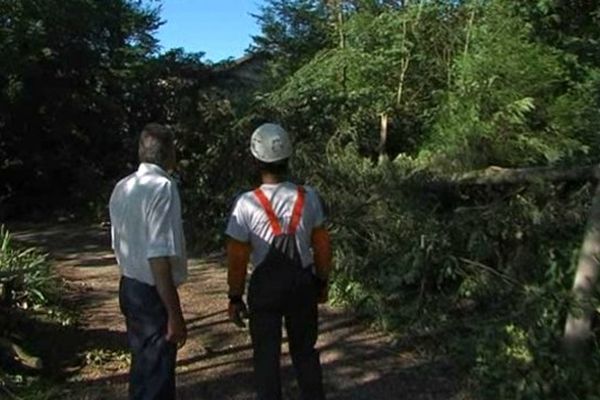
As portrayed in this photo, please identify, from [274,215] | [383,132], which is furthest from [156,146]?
[383,132]

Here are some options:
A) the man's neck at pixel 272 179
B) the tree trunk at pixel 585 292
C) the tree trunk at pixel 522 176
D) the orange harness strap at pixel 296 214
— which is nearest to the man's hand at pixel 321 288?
the orange harness strap at pixel 296 214

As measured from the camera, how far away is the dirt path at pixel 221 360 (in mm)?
5910

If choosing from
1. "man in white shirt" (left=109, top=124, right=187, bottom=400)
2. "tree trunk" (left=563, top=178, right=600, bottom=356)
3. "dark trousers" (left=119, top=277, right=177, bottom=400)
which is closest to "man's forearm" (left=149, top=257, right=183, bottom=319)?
"man in white shirt" (left=109, top=124, right=187, bottom=400)

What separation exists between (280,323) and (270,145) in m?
0.91

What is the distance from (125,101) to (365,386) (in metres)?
16.7

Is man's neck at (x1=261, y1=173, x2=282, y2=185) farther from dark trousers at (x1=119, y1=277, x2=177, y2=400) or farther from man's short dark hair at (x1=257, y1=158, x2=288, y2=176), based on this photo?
dark trousers at (x1=119, y1=277, x2=177, y2=400)

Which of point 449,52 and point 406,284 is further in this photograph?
point 449,52

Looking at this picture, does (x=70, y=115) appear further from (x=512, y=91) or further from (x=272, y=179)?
(x=272, y=179)

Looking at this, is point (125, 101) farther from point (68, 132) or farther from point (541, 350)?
point (541, 350)

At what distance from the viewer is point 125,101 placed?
→ 21562 mm

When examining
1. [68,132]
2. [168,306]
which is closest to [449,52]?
[68,132]

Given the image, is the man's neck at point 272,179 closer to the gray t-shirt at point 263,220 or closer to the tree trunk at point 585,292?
the gray t-shirt at point 263,220

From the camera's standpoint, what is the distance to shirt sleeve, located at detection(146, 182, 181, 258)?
4004 millimetres

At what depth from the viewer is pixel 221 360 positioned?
6.68 metres
